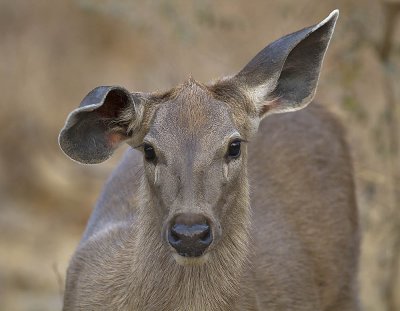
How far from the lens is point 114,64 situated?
19781mm

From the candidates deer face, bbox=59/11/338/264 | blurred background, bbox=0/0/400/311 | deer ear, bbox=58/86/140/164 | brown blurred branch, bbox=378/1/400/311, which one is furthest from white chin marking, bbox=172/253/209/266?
brown blurred branch, bbox=378/1/400/311

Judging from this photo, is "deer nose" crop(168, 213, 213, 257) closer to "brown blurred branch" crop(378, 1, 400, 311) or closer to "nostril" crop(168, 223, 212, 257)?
"nostril" crop(168, 223, 212, 257)

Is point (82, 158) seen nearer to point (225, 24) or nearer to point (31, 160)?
point (225, 24)

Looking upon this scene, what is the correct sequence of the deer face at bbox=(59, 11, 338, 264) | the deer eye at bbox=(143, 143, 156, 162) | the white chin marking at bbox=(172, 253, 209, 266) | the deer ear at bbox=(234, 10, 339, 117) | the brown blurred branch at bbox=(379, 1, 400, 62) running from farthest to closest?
the brown blurred branch at bbox=(379, 1, 400, 62) < the deer ear at bbox=(234, 10, 339, 117) < the deer eye at bbox=(143, 143, 156, 162) < the white chin marking at bbox=(172, 253, 209, 266) < the deer face at bbox=(59, 11, 338, 264)

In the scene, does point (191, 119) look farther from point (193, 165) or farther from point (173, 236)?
point (173, 236)

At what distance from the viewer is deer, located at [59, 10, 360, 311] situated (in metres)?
6.56

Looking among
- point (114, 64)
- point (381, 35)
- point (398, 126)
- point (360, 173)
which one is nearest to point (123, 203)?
point (360, 173)

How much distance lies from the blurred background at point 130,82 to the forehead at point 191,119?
3066 millimetres

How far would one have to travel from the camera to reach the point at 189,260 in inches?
260

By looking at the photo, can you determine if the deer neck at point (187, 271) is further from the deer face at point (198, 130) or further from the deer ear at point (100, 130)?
the deer ear at point (100, 130)

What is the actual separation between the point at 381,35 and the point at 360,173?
152cm

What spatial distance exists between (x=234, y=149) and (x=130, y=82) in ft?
41.0

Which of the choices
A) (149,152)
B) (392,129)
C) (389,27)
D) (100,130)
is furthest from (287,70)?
(392,129)

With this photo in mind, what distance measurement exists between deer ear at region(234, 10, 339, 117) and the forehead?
0.34 meters
